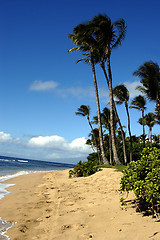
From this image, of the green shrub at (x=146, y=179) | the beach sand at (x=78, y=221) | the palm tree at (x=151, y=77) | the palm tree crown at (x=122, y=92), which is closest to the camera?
the beach sand at (x=78, y=221)

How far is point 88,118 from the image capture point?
34.9m

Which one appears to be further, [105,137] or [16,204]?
[105,137]

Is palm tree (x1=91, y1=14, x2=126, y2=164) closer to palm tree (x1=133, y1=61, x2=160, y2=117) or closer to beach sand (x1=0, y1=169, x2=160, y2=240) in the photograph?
palm tree (x1=133, y1=61, x2=160, y2=117)

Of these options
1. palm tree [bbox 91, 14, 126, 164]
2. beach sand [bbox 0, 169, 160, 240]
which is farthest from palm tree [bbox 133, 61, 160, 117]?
beach sand [bbox 0, 169, 160, 240]

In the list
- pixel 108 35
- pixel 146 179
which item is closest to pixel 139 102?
pixel 108 35

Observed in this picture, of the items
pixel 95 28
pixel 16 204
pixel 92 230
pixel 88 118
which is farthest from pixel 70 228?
pixel 88 118

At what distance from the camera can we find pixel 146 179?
4.40 m

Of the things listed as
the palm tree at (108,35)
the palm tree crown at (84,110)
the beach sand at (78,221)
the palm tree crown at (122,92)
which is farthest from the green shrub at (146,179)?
the palm tree crown at (84,110)

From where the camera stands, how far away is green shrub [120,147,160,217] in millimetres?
3975

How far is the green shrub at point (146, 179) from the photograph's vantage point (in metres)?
3.97

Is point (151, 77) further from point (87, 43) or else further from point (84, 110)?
point (84, 110)

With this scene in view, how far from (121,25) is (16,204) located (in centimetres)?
1706

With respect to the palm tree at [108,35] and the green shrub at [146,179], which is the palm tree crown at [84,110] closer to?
the palm tree at [108,35]

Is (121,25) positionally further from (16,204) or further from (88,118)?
(88,118)
